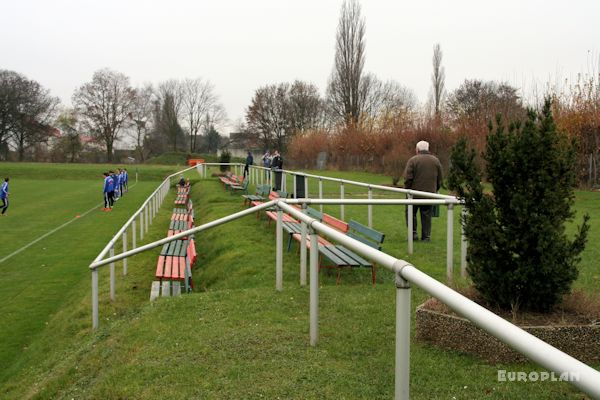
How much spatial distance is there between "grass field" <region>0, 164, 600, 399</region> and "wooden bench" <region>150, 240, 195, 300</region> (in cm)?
44

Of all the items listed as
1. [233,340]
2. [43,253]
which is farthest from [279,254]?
[43,253]

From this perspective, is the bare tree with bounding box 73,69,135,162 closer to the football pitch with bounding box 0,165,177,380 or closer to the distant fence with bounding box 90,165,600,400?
the football pitch with bounding box 0,165,177,380

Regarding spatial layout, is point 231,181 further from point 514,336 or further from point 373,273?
point 514,336


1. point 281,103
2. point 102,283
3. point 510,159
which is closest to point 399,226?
point 102,283

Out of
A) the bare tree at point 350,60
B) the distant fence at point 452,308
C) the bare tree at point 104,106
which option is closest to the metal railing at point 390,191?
the distant fence at point 452,308

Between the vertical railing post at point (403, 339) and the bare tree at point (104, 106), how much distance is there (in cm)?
7277

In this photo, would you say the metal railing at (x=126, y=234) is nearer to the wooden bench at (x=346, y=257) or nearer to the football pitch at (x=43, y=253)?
the football pitch at (x=43, y=253)

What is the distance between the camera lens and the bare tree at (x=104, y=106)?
230 ft

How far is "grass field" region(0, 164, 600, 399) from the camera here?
3.47 meters

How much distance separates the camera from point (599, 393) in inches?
52.9

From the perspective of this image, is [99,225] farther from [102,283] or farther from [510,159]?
[510,159]

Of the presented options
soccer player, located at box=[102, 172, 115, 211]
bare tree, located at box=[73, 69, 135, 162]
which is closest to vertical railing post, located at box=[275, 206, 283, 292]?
soccer player, located at box=[102, 172, 115, 211]

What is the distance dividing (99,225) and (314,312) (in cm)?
1563

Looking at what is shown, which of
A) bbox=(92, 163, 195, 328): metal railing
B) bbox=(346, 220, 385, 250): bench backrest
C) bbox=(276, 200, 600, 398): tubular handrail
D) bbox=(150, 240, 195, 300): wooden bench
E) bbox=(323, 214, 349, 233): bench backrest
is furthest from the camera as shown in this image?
bbox=(323, 214, 349, 233): bench backrest
